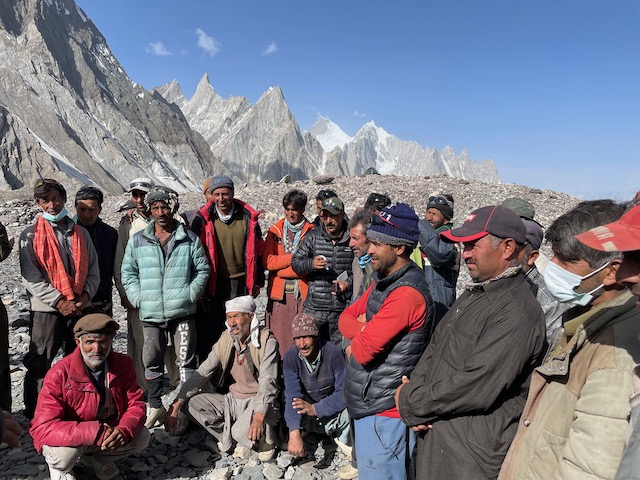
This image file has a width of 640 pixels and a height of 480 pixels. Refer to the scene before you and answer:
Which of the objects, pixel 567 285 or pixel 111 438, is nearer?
pixel 567 285

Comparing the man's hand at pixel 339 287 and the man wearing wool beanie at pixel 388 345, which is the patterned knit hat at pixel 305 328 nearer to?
the man's hand at pixel 339 287

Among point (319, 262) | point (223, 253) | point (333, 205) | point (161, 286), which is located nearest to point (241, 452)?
point (161, 286)

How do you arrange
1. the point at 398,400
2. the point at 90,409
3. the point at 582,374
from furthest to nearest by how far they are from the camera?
the point at 90,409, the point at 398,400, the point at 582,374

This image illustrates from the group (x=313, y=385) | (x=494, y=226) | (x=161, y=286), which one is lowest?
(x=313, y=385)

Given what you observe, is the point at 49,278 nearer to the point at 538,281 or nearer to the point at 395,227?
the point at 395,227

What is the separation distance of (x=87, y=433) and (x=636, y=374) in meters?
3.78

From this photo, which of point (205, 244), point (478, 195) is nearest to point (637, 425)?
point (205, 244)

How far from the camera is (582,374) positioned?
1.81 metres

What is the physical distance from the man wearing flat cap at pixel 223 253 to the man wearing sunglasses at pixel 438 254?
210 centimetres

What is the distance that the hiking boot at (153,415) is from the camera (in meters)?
4.51

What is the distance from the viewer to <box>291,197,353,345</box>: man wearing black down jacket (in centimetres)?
487

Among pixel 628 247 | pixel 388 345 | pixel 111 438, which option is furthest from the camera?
pixel 111 438

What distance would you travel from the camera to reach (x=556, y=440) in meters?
1.88

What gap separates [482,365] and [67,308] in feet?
13.4
